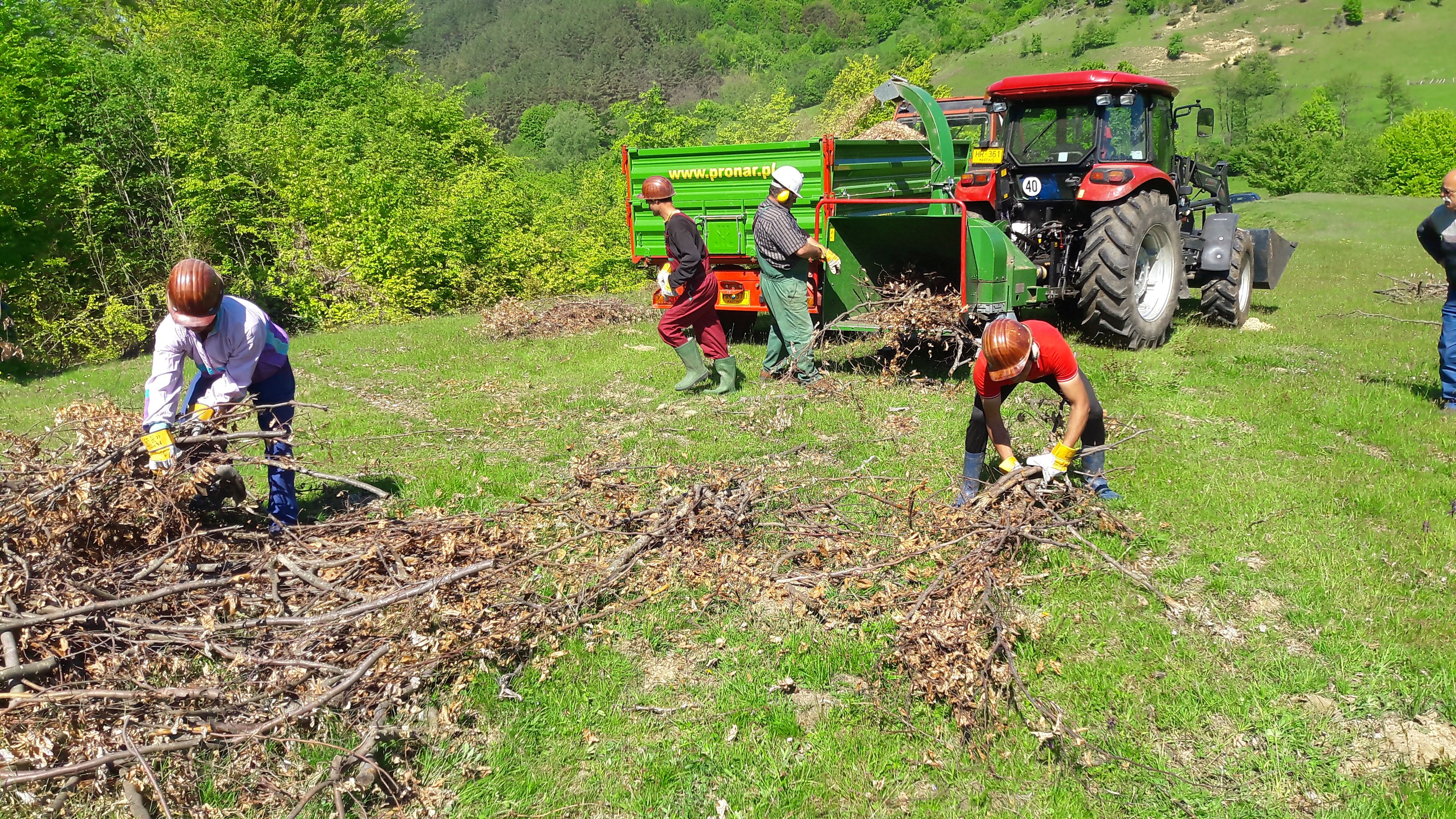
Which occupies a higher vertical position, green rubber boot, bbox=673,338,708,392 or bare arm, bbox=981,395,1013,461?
bare arm, bbox=981,395,1013,461

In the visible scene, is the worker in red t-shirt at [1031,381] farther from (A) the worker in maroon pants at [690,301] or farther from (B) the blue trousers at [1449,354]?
(B) the blue trousers at [1449,354]

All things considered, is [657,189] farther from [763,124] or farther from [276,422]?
[763,124]

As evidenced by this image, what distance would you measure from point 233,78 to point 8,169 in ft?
43.4

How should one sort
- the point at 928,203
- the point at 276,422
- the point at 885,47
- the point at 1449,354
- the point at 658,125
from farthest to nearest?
the point at 885,47
the point at 658,125
the point at 928,203
the point at 1449,354
the point at 276,422

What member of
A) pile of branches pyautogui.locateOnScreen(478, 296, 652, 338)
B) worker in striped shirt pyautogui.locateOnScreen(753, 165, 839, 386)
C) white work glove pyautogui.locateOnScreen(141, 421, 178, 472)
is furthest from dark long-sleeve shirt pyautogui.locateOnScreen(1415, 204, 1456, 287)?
pile of branches pyautogui.locateOnScreen(478, 296, 652, 338)

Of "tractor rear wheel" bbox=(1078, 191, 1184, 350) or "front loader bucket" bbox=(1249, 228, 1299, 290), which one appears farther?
"front loader bucket" bbox=(1249, 228, 1299, 290)

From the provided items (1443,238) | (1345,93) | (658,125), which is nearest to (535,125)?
(658,125)

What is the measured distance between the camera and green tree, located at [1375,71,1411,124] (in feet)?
203

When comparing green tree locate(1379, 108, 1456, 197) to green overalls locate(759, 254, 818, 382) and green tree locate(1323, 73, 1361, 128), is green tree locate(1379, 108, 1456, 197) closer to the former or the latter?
green tree locate(1323, 73, 1361, 128)

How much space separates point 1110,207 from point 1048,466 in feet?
18.0

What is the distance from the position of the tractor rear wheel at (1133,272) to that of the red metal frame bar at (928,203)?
5.82ft

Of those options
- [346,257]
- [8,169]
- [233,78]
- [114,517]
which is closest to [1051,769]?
[114,517]

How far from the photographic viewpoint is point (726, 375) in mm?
7582

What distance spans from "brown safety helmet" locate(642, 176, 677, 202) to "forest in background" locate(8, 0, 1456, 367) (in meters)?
7.33
